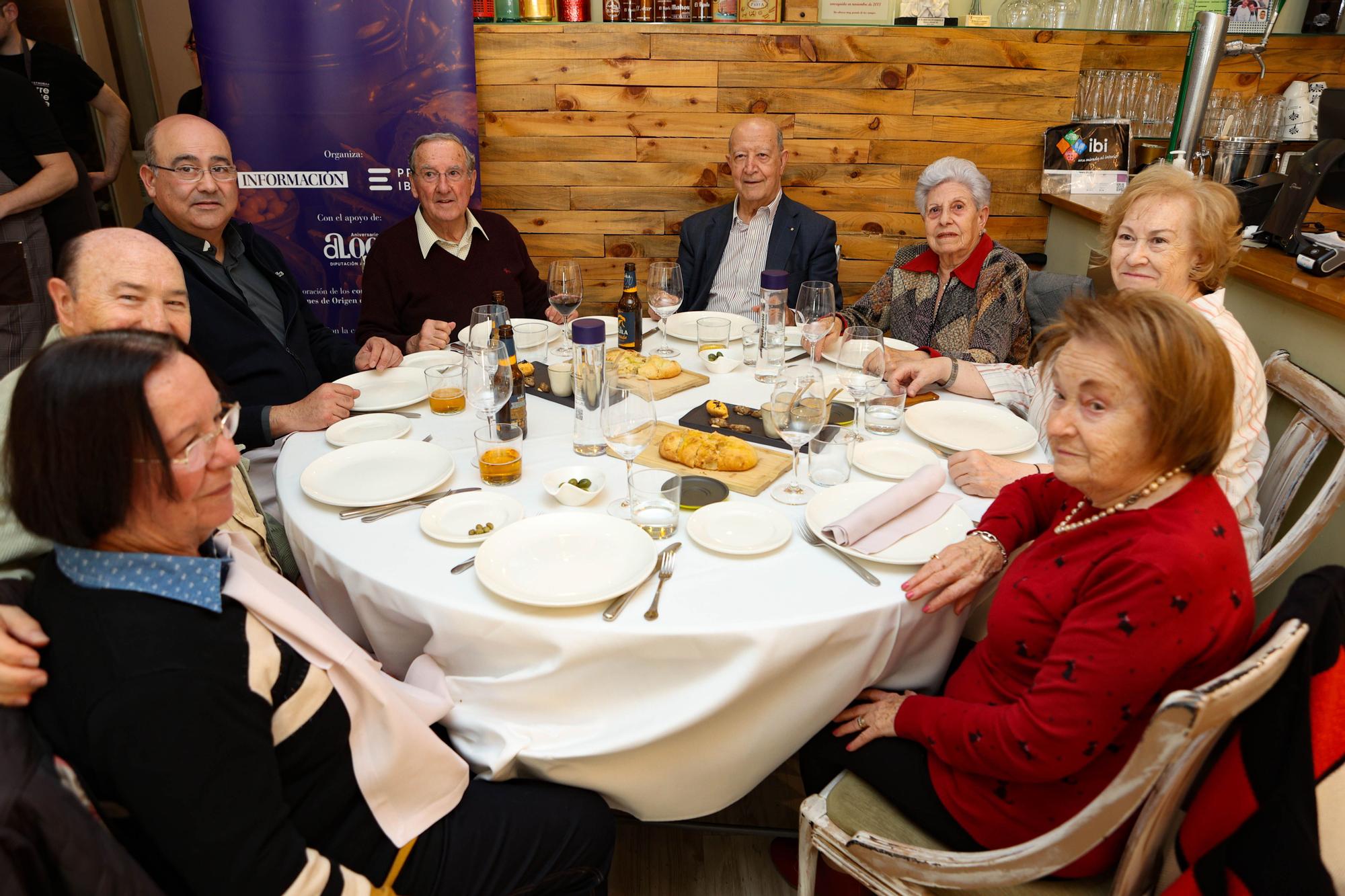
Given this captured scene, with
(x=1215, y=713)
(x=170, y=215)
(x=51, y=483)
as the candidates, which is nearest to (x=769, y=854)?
(x=1215, y=713)

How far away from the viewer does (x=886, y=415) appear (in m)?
2.00

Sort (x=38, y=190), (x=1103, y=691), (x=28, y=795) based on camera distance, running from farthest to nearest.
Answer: (x=38, y=190), (x=1103, y=691), (x=28, y=795)

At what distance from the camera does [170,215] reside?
238 cm

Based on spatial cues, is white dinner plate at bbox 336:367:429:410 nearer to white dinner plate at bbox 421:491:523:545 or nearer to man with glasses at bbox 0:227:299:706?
man with glasses at bbox 0:227:299:706

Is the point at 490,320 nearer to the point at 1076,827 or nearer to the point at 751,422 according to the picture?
the point at 751,422

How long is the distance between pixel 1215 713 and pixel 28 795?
1.22m

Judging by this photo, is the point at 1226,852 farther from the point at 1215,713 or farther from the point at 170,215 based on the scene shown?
the point at 170,215

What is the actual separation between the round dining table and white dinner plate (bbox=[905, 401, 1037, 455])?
0.54 metres

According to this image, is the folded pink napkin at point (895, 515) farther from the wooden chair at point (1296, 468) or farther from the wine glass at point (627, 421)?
the wooden chair at point (1296, 468)

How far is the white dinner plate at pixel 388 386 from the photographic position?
84.7 inches

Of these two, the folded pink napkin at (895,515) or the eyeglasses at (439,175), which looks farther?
the eyeglasses at (439,175)

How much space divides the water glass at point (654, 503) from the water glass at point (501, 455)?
0.31 metres

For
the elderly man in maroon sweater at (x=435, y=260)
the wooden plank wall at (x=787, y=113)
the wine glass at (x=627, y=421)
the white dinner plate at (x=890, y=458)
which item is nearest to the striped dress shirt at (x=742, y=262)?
the wooden plank wall at (x=787, y=113)

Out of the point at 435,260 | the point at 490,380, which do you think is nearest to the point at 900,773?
the point at 490,380
